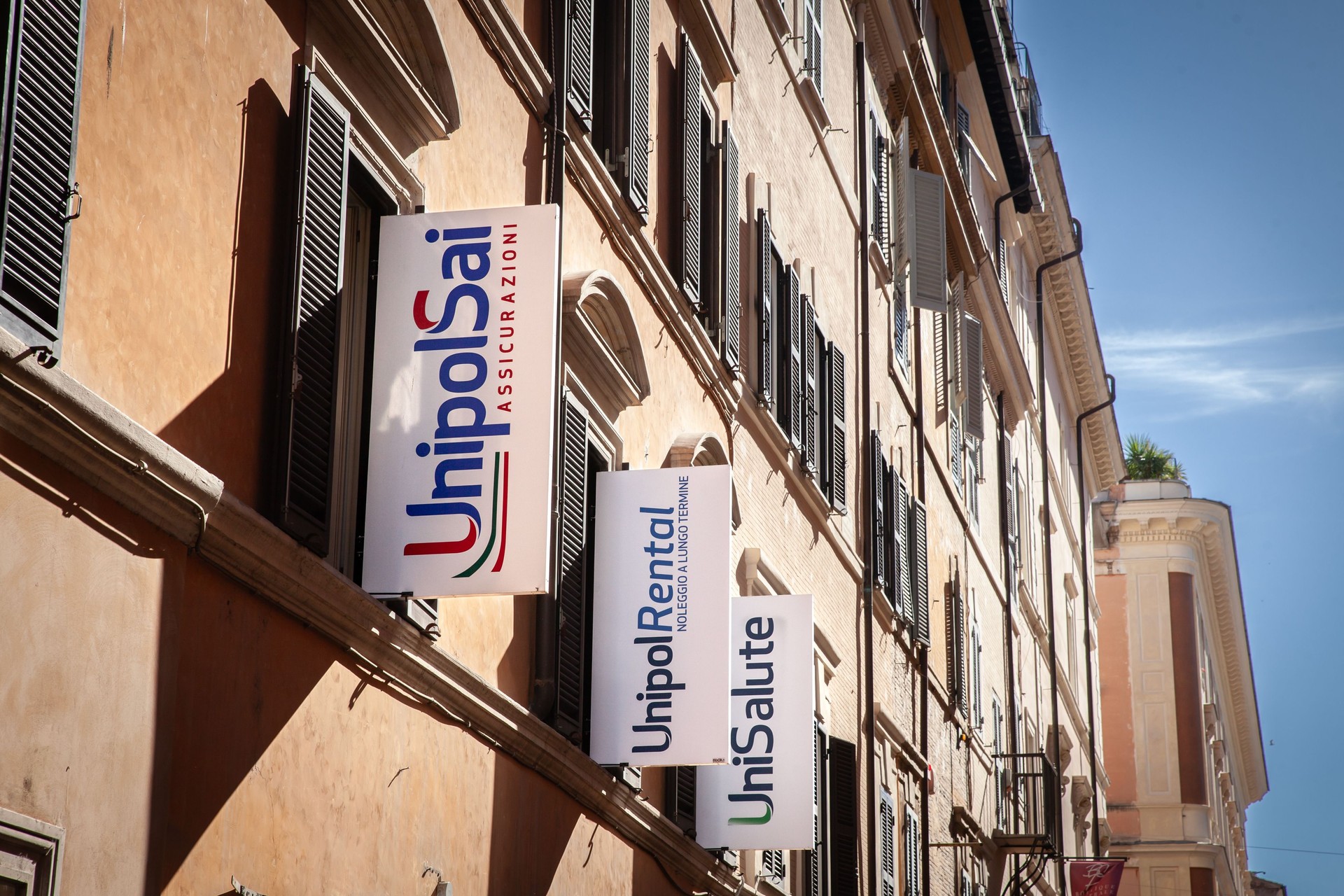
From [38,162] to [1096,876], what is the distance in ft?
88.3

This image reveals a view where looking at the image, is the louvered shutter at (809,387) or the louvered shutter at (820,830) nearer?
the louvered shutter at (820,830)

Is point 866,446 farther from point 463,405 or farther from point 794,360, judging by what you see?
point 463,405

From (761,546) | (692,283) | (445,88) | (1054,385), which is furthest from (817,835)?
(1054,385)

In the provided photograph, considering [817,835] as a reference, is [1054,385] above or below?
above

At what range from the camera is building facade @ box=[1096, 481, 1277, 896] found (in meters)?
47.2

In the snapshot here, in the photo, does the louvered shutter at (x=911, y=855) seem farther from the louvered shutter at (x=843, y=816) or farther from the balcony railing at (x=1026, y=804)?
the balcony railing at (x=1026, y=804)

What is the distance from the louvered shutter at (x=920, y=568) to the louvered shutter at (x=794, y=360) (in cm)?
527

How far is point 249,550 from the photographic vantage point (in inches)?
242

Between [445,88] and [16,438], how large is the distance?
3705mm

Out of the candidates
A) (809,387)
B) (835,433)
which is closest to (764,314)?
(809,387)

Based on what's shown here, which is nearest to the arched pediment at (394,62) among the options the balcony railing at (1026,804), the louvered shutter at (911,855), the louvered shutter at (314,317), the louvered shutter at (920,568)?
the louvered shutter at (314,317)

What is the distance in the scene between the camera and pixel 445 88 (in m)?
8.22

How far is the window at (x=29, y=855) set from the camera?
15.7 feet

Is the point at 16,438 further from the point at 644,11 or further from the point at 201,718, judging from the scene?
the point at 644,11
